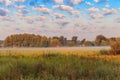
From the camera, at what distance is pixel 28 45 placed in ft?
86.0

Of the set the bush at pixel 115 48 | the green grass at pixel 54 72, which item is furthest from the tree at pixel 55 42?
the green grass at pixel 54 72

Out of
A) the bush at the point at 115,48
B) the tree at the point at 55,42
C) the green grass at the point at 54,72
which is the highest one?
the tree at the point at 55,42

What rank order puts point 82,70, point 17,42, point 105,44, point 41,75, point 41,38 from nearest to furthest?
1. point 41,75
2. point 82,70
3. point 17,42
4. point 41,38
5. point 105,44

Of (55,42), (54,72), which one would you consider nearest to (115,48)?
(55,42)

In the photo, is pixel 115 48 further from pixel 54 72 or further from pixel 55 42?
pixel 54 72

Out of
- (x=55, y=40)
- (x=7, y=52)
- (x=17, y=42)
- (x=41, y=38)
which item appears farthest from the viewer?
(x=55, y=40)

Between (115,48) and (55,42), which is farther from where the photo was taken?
(55,42)

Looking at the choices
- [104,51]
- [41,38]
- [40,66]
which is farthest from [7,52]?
[104,51]

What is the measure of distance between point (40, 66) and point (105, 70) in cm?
227

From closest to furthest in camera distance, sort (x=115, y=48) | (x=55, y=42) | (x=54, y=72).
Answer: (x=54, y=72) < (x=115, y=48) < (x=55, y=42)

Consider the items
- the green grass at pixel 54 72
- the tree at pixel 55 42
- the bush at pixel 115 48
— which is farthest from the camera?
the tree at pixel 55 42

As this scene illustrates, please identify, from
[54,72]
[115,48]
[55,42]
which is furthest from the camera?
[55,42]

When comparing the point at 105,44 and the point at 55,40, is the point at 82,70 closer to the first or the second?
the point at 55,40

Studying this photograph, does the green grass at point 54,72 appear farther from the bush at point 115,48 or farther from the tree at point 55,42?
the tree at point 55,42
